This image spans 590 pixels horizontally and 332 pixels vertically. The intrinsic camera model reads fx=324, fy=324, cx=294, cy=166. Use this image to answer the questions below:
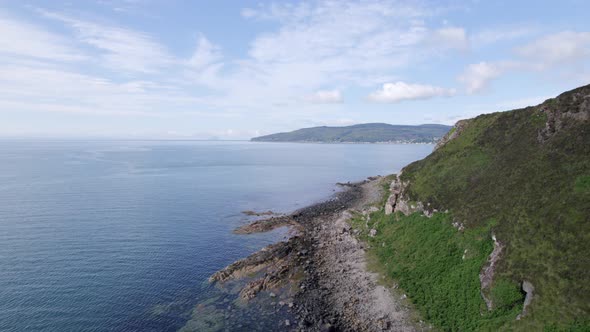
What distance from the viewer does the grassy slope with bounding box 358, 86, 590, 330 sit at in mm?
32469

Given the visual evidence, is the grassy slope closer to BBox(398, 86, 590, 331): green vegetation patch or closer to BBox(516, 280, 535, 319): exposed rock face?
BBox(398, 86, 590, 331): green vegetation patch

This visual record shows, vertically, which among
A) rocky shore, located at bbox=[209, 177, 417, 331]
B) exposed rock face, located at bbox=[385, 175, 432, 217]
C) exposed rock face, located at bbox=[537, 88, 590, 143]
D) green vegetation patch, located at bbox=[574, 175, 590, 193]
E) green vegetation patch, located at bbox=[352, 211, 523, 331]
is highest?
exposed rock face, located at bbox=[537, 88, 590, 143]

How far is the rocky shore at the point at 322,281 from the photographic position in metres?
40.0

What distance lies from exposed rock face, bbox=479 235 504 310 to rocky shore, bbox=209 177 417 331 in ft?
29.0

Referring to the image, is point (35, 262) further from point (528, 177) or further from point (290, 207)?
point (528, 177)

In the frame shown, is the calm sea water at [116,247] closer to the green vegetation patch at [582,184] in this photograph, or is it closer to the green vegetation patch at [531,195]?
the green vegetation patch at [531,195]

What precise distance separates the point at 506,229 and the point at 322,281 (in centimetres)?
2628

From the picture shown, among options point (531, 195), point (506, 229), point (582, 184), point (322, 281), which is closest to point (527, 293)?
point (506, 229)

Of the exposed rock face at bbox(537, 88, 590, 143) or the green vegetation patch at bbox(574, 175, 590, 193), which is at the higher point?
the exposed rock face at bbox(537, 88, 590, 143)

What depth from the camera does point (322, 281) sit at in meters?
50.3

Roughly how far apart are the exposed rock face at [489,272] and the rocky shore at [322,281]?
8.83m

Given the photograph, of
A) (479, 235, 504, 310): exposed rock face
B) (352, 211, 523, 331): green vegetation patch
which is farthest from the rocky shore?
(479, 235, 504, 310): exposed rock face

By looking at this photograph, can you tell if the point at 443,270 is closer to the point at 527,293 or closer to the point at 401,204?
the point at 527,293

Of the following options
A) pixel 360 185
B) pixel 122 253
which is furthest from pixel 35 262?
pixel 360 185
